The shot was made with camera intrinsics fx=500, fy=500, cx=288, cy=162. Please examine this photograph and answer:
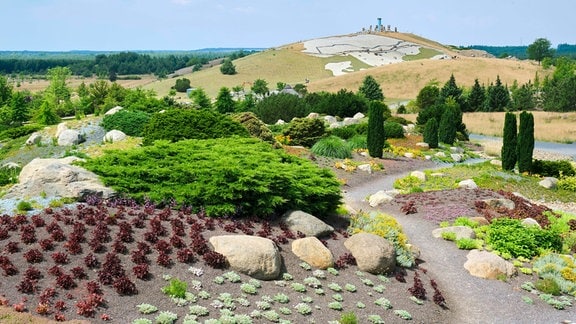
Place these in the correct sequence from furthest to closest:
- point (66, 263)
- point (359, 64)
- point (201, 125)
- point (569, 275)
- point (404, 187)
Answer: point (359, 64) < point (404, 187) < point (201, 125) < point (569, 275) < point (66, 263)

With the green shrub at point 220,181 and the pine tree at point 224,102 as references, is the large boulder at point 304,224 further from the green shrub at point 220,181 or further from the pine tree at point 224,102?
the pine tree at point 224,102

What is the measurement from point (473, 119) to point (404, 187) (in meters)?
36.8

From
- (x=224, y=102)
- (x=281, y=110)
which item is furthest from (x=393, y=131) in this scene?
(x=224, y=102)

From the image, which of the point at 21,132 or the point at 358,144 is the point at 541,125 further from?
the point at 21,132

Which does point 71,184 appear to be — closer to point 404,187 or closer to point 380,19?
point 404,187

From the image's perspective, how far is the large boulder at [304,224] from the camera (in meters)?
11.9

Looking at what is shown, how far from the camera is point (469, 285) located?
1188 centimetres

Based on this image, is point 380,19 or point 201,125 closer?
point 201,125

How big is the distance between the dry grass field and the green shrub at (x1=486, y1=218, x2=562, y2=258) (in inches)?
1180

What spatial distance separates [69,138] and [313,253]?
1669cm

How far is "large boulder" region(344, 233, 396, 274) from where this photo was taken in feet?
36.7

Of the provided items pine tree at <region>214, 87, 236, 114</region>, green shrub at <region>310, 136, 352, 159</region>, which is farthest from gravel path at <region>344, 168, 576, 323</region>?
pine tree at <region>214, 87, 236, 114</region>

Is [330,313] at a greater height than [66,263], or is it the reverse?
[66,263]

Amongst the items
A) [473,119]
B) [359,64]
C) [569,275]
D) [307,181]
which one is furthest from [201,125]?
[359,64]
